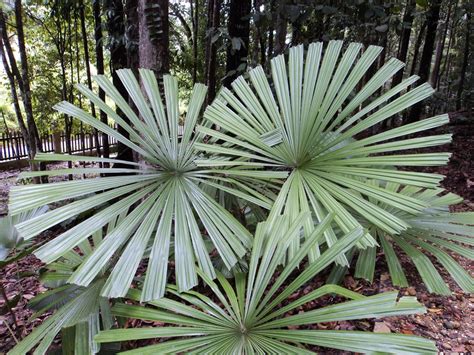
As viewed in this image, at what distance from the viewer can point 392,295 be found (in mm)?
768

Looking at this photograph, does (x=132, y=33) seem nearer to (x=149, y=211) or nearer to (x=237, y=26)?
(x=237, y=26)

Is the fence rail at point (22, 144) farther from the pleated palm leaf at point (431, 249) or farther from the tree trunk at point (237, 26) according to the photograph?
the pleated palm leaf at point (431, 249)

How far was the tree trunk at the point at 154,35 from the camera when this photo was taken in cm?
181

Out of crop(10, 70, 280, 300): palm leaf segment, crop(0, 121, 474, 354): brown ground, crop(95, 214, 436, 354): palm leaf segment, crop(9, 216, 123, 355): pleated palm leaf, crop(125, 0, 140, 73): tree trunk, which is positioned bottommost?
crop(0, 121, 474, 354): brown ground

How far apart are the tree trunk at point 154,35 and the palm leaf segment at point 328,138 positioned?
733 mm

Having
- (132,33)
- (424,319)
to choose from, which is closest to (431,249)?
(424,319)

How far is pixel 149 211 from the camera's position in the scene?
1056 millimetres

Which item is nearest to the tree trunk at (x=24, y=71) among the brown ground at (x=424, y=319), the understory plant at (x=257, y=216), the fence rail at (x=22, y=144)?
the brown ground at (x=424, y=319)

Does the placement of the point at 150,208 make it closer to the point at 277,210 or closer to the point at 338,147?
the point at 277,210

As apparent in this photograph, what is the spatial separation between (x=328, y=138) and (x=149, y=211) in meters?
0.72

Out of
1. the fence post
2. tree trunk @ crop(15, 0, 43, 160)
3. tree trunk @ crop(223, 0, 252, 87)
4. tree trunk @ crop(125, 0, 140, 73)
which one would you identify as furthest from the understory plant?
the fence post

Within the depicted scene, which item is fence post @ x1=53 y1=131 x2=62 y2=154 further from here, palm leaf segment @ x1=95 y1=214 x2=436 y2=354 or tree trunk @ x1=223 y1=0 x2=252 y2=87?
palm leaf segment @ x1=95 y1=214 x2=436 y2=354

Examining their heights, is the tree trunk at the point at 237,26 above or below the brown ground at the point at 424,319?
above

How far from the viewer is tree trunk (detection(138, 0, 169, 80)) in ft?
5.94
